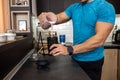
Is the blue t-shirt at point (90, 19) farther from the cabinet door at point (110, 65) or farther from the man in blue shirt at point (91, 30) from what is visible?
the cabinet door at point (110, 65)

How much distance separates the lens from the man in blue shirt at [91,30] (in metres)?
1.23

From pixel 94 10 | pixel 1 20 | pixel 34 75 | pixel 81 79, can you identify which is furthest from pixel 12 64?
pixel 1 20

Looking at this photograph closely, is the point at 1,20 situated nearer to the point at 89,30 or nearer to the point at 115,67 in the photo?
the point at 89,30

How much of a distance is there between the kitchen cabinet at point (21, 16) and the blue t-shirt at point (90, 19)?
99 centimetres

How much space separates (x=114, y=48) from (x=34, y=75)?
218 centimetres

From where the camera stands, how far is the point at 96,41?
122 cm

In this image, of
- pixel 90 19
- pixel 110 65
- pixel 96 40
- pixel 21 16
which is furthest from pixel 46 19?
pixel 110 65

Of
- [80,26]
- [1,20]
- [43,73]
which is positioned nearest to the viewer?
[43,73]

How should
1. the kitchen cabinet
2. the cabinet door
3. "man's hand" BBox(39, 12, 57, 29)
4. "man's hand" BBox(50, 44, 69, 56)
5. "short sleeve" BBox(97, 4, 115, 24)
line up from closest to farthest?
"man's hand" BBox(50, 44, 69, 56)
"short sleeve" BBox(97, 4, 115, 24)
"man's hand" BBox(39, 12, 57, 29)
the kitchen cabinet
the cabinet door

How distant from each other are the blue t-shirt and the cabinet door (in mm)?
1696

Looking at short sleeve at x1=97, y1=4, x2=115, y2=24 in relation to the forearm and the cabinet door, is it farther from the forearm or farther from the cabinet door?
the cabinet door

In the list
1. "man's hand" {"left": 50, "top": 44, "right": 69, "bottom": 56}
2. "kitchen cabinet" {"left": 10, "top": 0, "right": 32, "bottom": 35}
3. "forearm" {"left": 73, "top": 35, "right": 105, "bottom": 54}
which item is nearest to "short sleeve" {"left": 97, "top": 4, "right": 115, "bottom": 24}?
"forearm" {"left": 73, "top": 35, "right": 105, "bottom": 54}

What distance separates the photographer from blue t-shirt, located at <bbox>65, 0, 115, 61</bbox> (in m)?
1.28

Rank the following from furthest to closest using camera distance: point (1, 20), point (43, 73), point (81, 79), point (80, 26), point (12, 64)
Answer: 1. point (1, 20)
2. point (80, 26)
3. point (12, 64)
4. point (43, 73)
5. point (81, 79)
